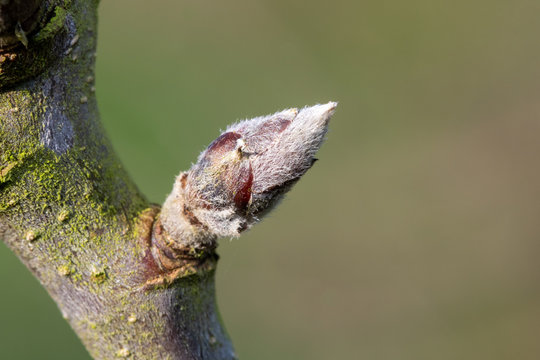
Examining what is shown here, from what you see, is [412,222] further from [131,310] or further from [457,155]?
[131,310]

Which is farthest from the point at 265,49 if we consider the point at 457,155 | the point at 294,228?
the point at 457,155

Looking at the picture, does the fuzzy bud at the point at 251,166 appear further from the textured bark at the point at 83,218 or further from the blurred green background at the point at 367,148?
the blurred green background at the point at 367,148

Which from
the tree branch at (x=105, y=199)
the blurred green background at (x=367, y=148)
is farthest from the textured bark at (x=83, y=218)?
the blurred green background at (x=367, y=148)

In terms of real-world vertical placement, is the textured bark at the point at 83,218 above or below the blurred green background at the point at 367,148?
below

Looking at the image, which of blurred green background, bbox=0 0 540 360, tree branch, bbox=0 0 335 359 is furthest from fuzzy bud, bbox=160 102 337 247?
blurred green background, bbox=0 0 540 360

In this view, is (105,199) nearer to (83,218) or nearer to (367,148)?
(83,218)

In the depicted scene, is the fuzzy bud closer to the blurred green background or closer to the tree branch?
the tree branch
